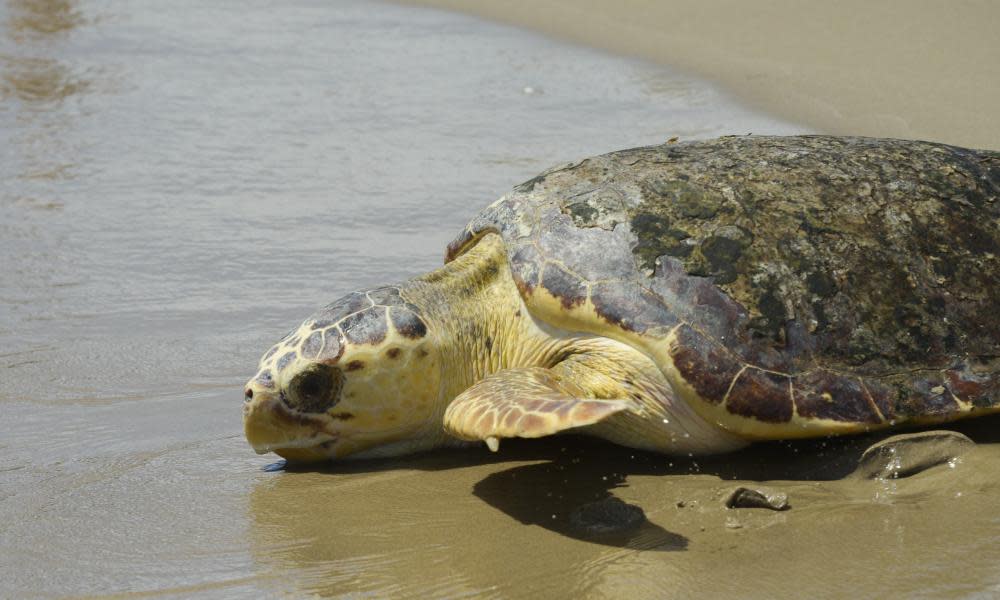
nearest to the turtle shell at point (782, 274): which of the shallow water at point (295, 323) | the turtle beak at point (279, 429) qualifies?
the shallow water at point (295, 323)

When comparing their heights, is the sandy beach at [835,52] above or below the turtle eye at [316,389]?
above

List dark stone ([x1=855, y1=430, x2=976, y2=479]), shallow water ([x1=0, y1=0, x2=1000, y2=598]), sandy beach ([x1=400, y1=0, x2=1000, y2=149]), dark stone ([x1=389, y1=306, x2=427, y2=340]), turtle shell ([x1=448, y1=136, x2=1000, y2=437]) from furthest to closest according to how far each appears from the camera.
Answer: sandy beach ([x1=400, y1=0, x2=1000, y2=149])
dark stone ([x1=389, y1=306, x2=427, y2=340])
turtle shell ([x1=448, y1=136, x2=1000, y2=437])
dark stone ([x1=855, y1=430, x2=976, y2=479])
shallow water ([x1=0, y1=0, x2=1000, y2=598])

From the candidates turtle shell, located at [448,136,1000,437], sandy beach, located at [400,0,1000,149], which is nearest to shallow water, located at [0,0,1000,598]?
turtle shell, located at [448,136,1000,437]

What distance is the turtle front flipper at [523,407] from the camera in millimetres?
2910

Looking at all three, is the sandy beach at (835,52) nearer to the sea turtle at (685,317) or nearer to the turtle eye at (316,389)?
the sea turtle at (685,317)

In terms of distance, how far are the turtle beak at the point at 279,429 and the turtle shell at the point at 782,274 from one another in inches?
30.6

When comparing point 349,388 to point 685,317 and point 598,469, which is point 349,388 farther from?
point 685,317

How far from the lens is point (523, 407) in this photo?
3045 mm

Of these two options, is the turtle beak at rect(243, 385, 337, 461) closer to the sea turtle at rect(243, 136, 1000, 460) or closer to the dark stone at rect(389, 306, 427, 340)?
the sea turtle at rect(243, 136, 1000, 460)

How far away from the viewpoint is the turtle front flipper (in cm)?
291

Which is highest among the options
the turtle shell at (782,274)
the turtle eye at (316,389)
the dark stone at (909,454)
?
the turtle shell at (782,274)

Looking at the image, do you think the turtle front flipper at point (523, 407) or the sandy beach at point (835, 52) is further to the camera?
the sandy beach at point (835, 52)


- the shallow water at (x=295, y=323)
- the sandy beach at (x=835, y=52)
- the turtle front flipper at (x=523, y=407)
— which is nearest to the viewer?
the shallow water at (x=295, y=323)

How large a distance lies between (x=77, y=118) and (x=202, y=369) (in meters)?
3.65
